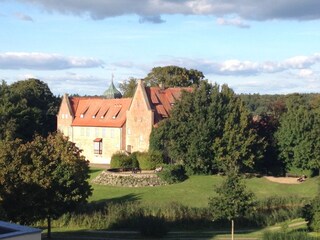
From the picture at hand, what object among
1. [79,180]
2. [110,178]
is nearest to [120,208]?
[79,180]

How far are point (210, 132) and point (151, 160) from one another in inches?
277

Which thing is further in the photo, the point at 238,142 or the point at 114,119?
the point at 114,119

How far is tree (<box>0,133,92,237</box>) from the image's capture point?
31.1 m

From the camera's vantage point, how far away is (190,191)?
172 feet

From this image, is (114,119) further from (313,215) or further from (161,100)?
(313,215)

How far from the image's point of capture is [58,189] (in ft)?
106

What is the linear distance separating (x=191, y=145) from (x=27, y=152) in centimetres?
2658

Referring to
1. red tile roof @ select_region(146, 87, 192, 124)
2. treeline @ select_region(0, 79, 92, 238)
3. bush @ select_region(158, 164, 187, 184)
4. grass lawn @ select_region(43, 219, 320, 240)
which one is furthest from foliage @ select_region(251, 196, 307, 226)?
red tile roof @ select_region(146, 87, 192, 124)

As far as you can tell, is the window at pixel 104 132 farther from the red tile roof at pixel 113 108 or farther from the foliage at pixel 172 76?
the foliage at pixel 172 76

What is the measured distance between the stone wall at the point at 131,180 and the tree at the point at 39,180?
803 inches

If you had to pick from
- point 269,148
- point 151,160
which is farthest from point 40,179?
point 269,148

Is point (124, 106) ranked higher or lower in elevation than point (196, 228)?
higher

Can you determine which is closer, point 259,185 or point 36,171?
point 36,171

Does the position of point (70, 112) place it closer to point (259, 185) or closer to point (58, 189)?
point (259, 185)
